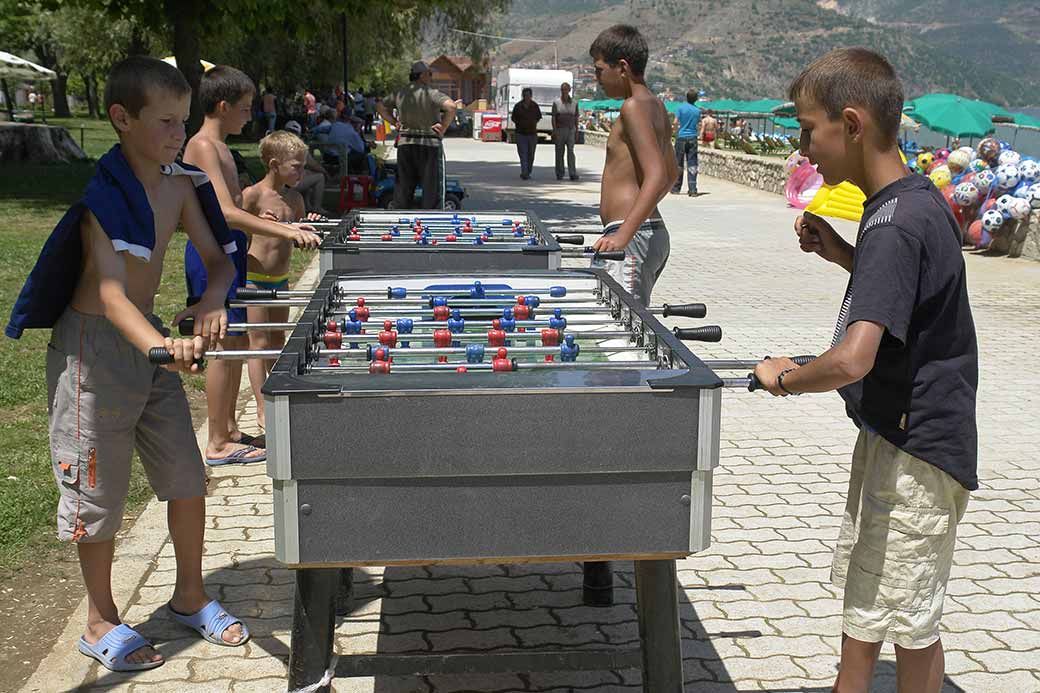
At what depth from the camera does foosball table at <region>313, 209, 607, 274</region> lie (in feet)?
16.4

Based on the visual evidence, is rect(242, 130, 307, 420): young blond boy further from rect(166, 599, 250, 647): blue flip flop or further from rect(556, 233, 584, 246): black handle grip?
rect(166, 599, 250, 647): blue flip flop

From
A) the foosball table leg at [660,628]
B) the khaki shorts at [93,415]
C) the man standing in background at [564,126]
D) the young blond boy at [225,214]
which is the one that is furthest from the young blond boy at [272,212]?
the man standing in background at [564,126]

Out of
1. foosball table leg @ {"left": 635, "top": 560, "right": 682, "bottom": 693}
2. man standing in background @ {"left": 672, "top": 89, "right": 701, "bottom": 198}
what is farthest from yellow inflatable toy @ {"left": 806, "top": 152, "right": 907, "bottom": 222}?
foosball table leg @ {"left": 635, "top": 560, "right": 682, "bottom": 693}

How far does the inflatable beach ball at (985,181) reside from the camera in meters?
13.8

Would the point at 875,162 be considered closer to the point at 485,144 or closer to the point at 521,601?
the point at 521,601

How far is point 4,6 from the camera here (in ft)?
65.6

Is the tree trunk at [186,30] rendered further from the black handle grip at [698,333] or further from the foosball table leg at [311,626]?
the foosball table leg at [311,626]

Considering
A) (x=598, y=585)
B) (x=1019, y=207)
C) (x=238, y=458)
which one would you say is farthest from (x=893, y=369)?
(x=1019, y=207)

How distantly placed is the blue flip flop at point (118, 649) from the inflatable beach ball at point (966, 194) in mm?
12509

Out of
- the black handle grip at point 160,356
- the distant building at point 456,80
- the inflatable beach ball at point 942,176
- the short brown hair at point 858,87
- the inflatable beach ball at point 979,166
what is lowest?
the inflatable beach ball at point 942,176

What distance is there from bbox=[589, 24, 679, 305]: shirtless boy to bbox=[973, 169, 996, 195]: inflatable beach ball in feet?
30.7

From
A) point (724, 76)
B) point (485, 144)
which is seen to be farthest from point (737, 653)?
point (724, 76)

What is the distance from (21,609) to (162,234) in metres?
1.54

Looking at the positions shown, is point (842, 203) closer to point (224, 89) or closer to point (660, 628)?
point (224, 89)
